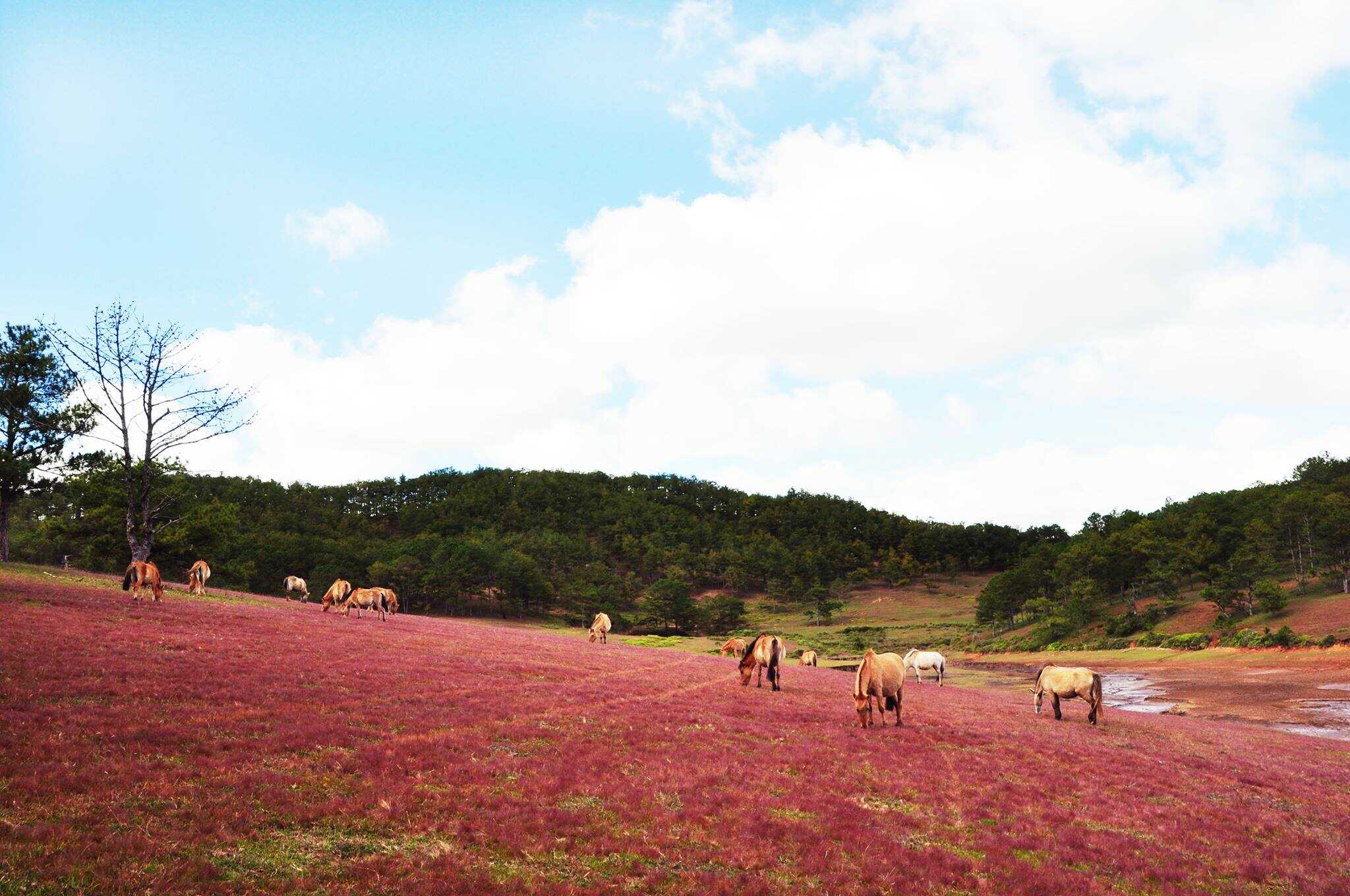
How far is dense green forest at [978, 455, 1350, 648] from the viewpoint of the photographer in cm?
10244

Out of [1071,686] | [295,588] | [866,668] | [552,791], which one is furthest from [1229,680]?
[295,588]

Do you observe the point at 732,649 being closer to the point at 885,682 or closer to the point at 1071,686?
the point at 1071,686

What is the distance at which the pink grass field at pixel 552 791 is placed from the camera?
1017 centimetres

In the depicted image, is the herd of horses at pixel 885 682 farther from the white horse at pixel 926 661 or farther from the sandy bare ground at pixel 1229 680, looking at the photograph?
the sandy bare ground at pixel 1229 680

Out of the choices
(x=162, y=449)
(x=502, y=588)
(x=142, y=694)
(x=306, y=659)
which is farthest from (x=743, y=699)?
(x=502, y=588)

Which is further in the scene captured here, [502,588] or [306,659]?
[502,588]

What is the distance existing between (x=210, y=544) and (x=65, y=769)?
61.2 metres

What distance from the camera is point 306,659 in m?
25.3

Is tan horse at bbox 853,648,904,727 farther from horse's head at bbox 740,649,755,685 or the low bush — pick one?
the low bush

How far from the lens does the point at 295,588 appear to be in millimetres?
65625

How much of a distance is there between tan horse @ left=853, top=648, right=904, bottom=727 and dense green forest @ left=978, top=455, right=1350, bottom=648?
89775 millimetres

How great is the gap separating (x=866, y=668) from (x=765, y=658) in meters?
8.61

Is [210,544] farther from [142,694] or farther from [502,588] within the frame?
[502,588]

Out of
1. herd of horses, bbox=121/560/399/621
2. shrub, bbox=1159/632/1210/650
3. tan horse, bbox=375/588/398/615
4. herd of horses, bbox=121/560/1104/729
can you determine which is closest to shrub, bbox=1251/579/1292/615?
shrub, bbox=1159/632/1210/650
